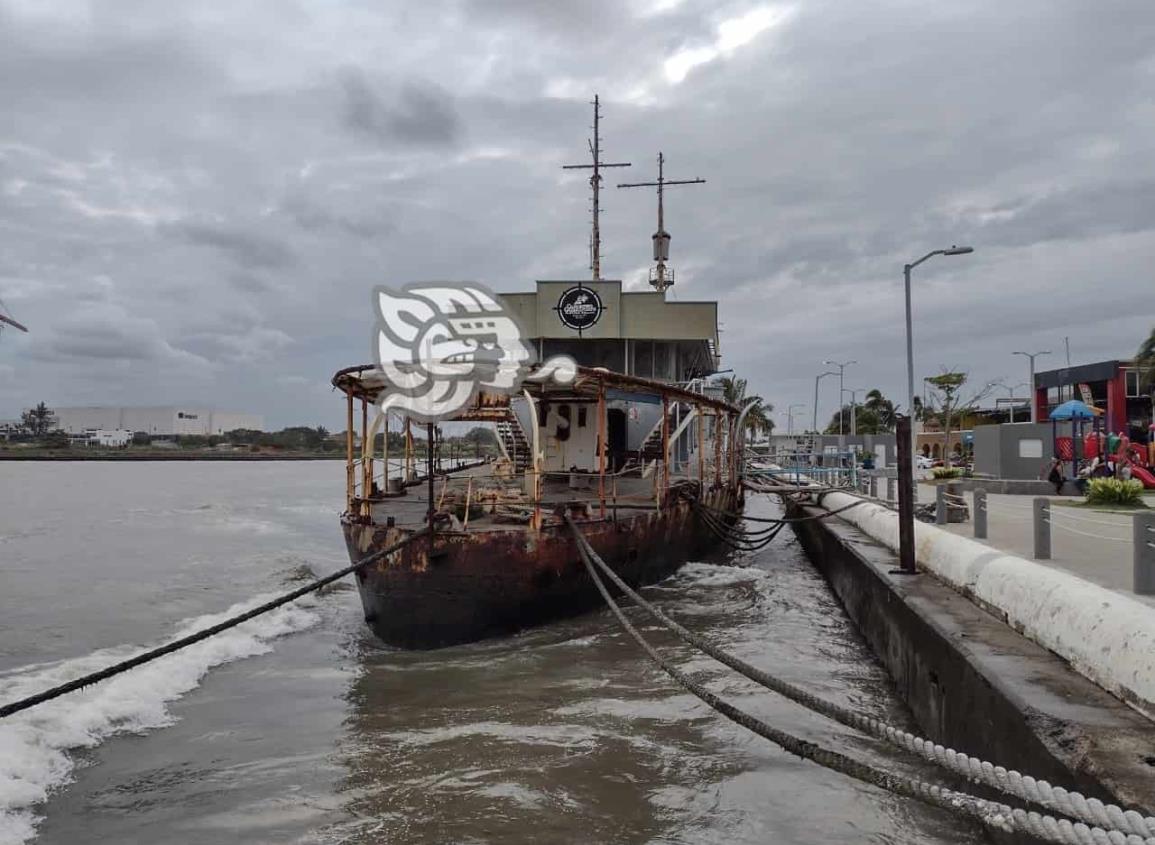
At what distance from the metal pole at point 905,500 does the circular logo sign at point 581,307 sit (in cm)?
1045

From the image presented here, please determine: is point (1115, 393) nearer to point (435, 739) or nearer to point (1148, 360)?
point (1148, 360)

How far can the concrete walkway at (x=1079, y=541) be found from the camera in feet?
29.9

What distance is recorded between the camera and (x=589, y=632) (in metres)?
10.2

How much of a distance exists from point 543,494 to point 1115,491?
544 inches

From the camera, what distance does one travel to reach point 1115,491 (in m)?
17.8

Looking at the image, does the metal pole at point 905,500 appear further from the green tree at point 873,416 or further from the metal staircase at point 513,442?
the green tree at point 873,416

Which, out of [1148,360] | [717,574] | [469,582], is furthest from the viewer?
[1148,360]

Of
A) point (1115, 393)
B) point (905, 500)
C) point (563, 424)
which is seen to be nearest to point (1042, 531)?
point (905, 500)

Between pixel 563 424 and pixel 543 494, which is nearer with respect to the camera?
pixel 543 494

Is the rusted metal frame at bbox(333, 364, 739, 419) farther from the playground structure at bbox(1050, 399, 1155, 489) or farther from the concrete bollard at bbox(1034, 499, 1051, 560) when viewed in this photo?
the playground structure at bbox(1050, 399, 1155, 489)

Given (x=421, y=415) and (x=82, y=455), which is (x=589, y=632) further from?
(x=82, y=455)

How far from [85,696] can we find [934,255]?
18552 millimetres

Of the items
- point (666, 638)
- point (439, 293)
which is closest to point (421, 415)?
point (439, 293)

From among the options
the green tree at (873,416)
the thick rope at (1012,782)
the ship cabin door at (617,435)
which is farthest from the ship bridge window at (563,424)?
the green tree at (873,416)
